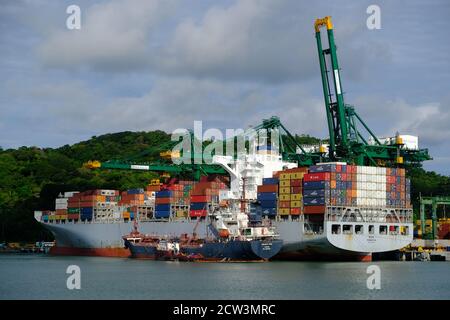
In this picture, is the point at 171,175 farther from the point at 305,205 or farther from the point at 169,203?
the point at 305,205

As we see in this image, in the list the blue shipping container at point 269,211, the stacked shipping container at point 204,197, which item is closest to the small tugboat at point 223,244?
the blue shipping container at point 269,211

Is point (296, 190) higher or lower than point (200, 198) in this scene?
higher

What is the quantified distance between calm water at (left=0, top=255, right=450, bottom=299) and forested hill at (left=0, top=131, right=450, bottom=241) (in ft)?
150

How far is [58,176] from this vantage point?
5866 inches

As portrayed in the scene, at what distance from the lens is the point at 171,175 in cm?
11406

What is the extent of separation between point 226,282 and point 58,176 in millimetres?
98945

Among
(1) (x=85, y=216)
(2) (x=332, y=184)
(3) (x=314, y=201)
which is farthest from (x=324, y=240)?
(1) (x=85, y=216)

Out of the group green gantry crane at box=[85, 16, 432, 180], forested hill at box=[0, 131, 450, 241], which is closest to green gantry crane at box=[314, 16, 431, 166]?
green gantry crane at box=[85, 16, 432, 180]

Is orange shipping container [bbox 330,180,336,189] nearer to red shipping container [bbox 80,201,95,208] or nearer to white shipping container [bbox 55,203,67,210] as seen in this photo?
red shipping container [bbox 80,201,95,208]

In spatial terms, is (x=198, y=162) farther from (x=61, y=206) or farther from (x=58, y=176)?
(x=58, y=176)

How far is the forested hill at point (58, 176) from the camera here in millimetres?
133500
